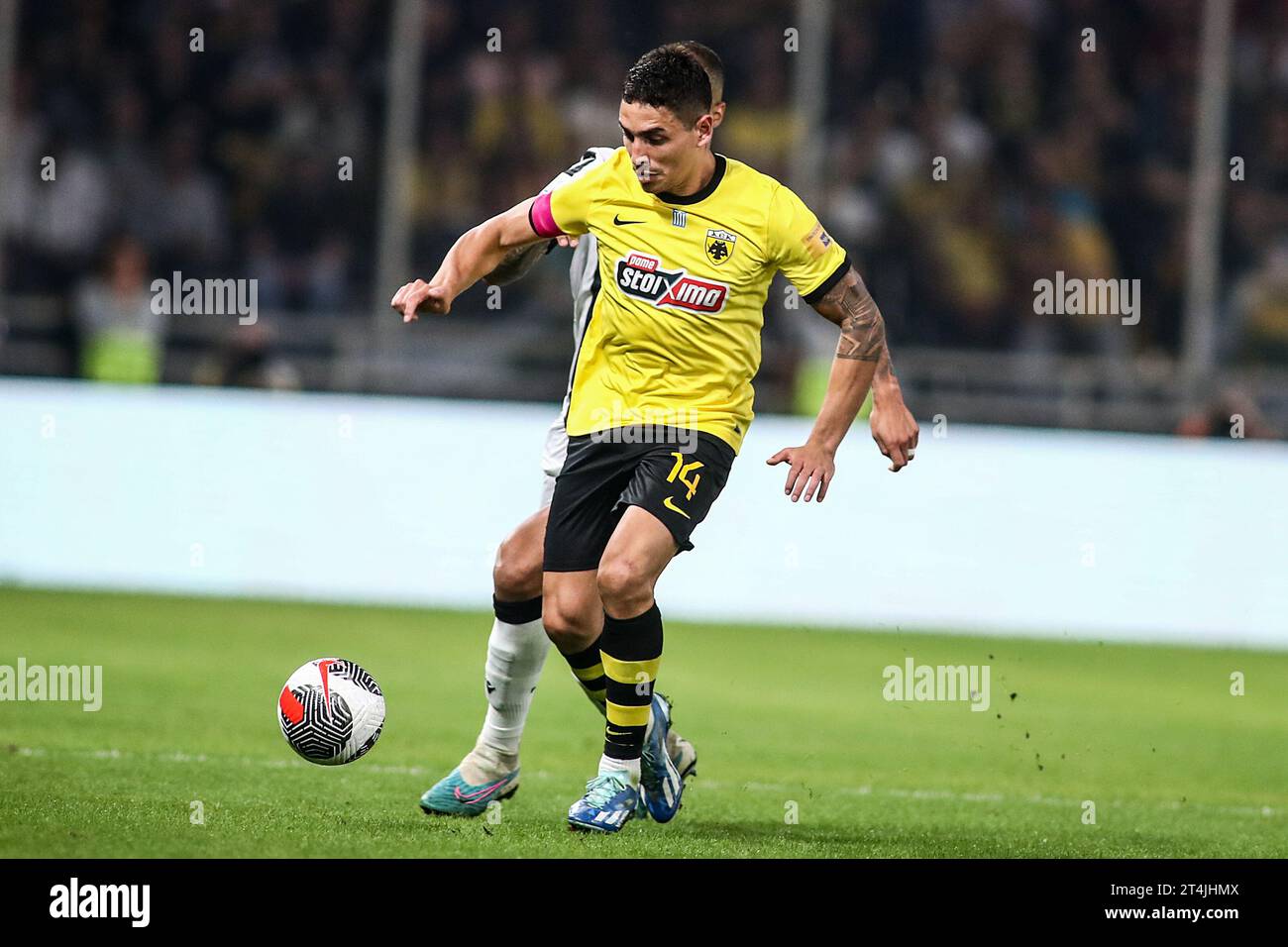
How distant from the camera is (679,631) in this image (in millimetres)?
11531

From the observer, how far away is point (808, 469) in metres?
5.50

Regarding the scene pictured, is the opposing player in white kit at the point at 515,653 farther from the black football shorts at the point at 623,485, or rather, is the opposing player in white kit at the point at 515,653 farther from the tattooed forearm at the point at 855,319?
the tattooed forearm at the point at 855,319

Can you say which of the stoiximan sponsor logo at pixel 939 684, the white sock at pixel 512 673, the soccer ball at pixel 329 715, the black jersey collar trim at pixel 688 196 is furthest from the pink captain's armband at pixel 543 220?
the stoiximan sponsor logo at pixel 939 684

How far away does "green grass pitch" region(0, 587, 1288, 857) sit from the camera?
5.37 meters

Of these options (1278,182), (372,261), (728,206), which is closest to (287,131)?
(372,261)

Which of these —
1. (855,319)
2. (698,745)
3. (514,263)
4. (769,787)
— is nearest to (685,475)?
(855,319)

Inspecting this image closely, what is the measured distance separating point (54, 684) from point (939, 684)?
4611mm

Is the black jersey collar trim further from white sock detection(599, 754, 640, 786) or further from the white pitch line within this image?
the white pitch line

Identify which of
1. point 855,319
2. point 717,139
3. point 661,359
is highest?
point 717,139

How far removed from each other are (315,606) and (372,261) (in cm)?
490

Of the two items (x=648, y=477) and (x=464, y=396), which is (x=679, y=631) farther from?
(x=648, y=477)

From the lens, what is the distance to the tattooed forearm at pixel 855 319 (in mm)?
5590
